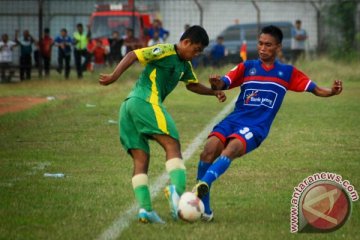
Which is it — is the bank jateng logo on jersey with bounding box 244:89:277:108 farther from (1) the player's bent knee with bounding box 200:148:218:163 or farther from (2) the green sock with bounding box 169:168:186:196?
(2) the green sock with bounding box 169:168:186:196

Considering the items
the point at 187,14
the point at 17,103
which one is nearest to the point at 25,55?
the point at 187,14

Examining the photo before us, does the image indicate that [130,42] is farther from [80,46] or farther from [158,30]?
[80,46]

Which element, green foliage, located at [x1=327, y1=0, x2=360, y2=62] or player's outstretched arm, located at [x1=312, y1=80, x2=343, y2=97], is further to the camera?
green foliage, located at [x1=327, y1=0, x2=360, y2=62]

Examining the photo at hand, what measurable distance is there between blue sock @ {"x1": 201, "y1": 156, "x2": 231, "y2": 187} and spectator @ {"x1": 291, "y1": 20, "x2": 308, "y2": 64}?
27160 mm

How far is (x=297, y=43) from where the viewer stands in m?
36.0

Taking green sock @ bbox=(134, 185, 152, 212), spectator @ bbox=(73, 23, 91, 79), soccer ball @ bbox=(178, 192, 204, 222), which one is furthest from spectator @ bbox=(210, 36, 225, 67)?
soccer ball @ bbox=(178, 192, 204, 222)

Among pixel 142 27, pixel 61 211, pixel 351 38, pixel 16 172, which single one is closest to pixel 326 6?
pixel 351 38

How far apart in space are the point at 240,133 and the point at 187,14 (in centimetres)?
3167

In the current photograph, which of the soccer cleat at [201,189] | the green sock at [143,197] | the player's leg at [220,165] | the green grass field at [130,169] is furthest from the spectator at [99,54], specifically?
the soccer cleat at [201,189]

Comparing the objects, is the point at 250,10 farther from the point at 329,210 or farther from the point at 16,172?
the point at 329,210

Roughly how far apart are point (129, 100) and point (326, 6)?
32823 millimetres

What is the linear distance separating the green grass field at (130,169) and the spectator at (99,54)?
467 inches

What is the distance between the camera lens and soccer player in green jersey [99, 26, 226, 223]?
866 cm

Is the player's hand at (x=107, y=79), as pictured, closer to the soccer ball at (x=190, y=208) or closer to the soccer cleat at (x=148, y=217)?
the soccer cleat at (x=148, y=217)
